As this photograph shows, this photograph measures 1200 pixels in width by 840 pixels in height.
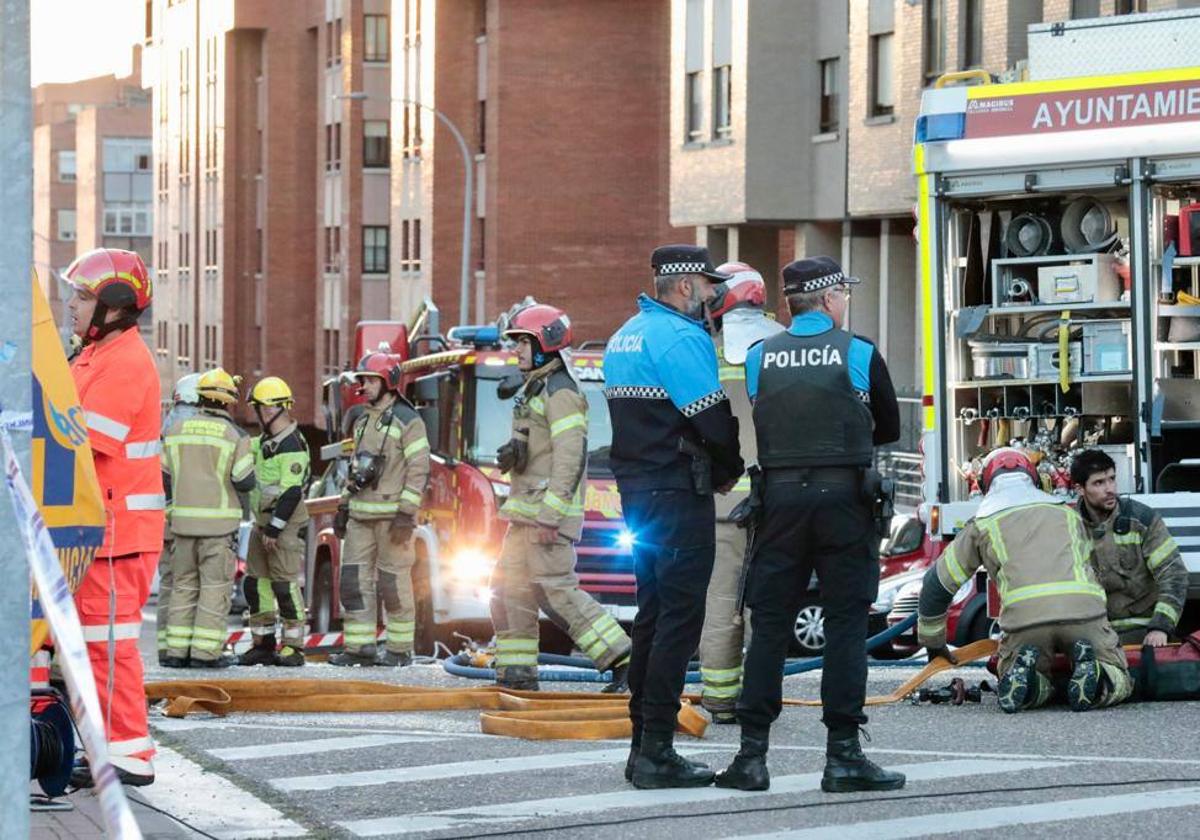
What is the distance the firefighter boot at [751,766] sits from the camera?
8.40 m

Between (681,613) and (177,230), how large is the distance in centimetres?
8280

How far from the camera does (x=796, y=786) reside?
28.2 feet

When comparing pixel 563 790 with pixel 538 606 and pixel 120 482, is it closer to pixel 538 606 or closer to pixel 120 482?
pixel 120 482

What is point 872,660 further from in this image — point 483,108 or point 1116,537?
point 483,108

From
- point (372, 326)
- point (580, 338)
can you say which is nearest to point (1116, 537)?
point (372, 326)

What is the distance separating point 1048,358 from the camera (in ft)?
42.9

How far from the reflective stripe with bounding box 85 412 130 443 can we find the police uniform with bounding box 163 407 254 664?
624 centimetres

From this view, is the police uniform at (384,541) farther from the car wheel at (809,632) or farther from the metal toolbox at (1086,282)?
the metal toolbox at (1086,282)

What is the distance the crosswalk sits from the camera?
7.85m

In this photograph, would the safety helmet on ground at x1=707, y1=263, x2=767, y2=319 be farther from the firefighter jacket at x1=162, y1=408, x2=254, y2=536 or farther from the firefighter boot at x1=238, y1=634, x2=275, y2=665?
the firefighter boot at x1=238, y1=634, x2=275, y2=665

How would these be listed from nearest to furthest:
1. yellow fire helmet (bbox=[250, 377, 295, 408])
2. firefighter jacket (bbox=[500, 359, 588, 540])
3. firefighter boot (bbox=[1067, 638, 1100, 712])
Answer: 1. firefighter boot (bbox=[1067, 638, 1100, 712])
2. firefighter jacket (bbox=[500, 359, 588, 540])
3. yellow fire helmet (bbox=[250, 377, 295, 408])

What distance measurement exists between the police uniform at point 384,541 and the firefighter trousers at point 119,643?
6966 millimetres

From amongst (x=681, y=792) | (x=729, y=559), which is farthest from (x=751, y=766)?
(x=729, y=559)

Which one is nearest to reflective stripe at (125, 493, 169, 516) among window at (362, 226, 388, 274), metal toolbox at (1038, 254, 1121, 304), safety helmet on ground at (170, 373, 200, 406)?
metal toolbox at (1038, 254, 1121, 304)
